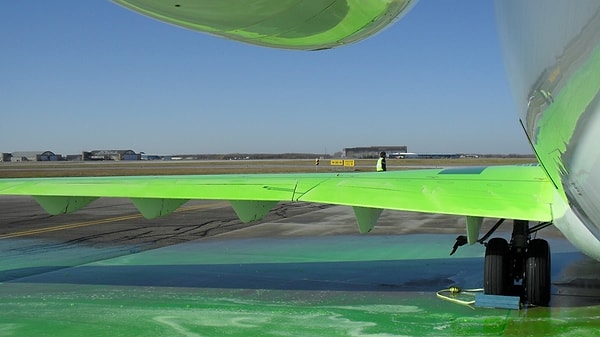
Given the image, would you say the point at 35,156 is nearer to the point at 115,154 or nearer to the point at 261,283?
the point at 115,154

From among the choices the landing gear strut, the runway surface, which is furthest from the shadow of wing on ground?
the landing gear strut

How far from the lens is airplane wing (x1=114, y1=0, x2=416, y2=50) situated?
3.07 meters

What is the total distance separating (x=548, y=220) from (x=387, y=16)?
10.8ft

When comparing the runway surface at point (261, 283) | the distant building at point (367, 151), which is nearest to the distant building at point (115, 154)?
the distant building at point (367, 151)

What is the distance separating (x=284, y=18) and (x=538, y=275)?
5.33 metres

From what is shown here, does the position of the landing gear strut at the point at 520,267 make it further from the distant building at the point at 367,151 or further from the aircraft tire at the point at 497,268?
the distant building at the point at 367,151

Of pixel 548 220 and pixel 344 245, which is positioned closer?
pixel 548 220

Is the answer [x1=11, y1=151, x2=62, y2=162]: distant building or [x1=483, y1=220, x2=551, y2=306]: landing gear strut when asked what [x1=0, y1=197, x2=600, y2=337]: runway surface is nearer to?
[x1=483, y1=220, x2=551, y2=306]: landing gear strut

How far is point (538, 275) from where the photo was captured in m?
7.39

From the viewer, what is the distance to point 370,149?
17162 cm

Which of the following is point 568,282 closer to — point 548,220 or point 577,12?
point 548,220

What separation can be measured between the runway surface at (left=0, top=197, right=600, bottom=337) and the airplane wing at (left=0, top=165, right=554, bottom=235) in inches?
44.9

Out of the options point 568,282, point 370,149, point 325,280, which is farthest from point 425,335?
point 370,149

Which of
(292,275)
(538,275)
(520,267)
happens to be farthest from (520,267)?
(292,275)
